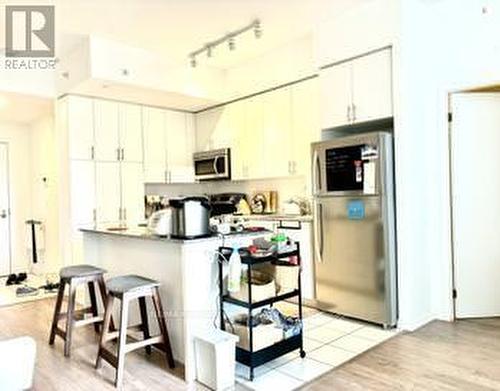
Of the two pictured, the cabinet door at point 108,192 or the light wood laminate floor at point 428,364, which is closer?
the light wood laminate floor at point 428,364

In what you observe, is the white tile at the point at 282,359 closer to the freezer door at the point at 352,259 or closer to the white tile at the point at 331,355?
the white tile at the point at 331,355

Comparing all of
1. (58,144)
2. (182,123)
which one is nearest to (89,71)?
(58,144)

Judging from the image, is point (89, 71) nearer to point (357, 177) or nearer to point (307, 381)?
point (357, 177)

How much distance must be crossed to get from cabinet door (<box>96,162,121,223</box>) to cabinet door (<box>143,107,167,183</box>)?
1.45ft

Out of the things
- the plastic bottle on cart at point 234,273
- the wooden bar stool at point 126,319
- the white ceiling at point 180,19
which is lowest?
the wooden bar stool at point 126,319

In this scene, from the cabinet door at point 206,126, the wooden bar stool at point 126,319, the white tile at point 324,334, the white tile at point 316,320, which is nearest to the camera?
the wooden bar stool at point 126,319

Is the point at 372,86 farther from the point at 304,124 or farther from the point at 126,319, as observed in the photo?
the point at 126,319

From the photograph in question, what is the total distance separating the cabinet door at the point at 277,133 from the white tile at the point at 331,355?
219cm

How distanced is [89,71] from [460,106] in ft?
12.0

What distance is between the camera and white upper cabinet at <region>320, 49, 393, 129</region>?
3432mm

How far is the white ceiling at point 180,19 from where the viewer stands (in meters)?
3.41

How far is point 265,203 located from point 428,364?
2.90m

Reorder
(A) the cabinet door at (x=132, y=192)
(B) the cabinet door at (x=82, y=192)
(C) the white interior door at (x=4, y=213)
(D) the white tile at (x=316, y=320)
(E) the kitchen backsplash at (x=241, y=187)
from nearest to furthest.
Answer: (D) the white tile at (x=316, y=320) → (B) the cabinet door at (x=82, y=192) → (E) the kitchen backsplash at (x=241, y=187) → (A) the cabinet door at (x=132, y=192) → (C) the white interior door at (x=4, y=213)

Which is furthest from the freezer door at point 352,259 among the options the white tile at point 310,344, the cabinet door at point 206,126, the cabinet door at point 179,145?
the cabinet door at point 179,145
